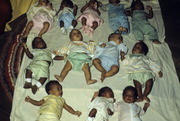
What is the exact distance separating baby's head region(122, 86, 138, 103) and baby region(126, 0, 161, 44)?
70cm

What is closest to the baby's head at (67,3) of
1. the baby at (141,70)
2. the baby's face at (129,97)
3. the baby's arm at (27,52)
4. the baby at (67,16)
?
the baby at (67,16)

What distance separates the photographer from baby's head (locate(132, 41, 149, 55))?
2.23 m

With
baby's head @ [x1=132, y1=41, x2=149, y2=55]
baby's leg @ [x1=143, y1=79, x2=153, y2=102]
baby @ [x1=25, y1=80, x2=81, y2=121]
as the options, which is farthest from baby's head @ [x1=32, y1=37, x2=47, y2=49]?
baby's leg @ [x1=143, y1=79, x2=153, y2=102]

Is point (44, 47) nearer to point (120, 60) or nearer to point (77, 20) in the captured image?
point (77, 20)

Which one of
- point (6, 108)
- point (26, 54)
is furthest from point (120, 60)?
point (6, 108)

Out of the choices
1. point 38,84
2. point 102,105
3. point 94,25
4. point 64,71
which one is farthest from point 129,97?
point 94,25

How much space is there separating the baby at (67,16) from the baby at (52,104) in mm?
736

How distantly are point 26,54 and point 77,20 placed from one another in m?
0.74

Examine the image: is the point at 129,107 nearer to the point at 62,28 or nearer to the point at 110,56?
the point at 110,56

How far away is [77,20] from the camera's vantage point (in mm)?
2576

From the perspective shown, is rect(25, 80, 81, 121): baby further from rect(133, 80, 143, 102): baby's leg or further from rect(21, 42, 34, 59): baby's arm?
rect(133, 80, 143, 102): baby's leg

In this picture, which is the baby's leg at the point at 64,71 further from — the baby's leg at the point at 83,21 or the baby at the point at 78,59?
the baby's leg at the point at 83,21

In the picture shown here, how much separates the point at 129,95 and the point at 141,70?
28 centimetres

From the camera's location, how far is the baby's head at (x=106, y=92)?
191 centimetres
